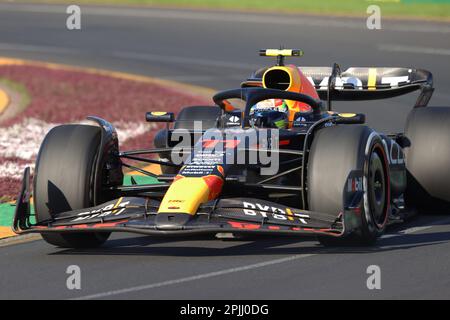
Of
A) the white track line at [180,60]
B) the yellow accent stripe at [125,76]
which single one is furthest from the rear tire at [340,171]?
the white track line at [180,60]

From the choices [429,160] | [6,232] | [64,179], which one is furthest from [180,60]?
[64,179]

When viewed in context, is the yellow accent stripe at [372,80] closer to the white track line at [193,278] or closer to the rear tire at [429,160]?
the rear tire at [429,160]

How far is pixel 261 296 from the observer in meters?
8.23

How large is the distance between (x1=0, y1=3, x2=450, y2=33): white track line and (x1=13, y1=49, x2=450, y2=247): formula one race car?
54.7ft

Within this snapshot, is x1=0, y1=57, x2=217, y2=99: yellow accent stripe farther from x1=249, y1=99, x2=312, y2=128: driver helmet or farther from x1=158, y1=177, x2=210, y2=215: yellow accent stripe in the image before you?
x1=158, y1=177, x2=210, y2=215: yellow accent stripe

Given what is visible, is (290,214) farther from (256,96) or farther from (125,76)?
(125,76)

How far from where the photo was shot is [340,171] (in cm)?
957

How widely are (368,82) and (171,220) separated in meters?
4.93

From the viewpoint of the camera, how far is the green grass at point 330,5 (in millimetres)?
30422

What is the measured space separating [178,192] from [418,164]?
2.97 metres

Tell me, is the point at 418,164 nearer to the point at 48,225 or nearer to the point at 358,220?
the point at 358,220

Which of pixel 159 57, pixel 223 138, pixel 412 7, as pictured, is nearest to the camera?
pixel 223 138
